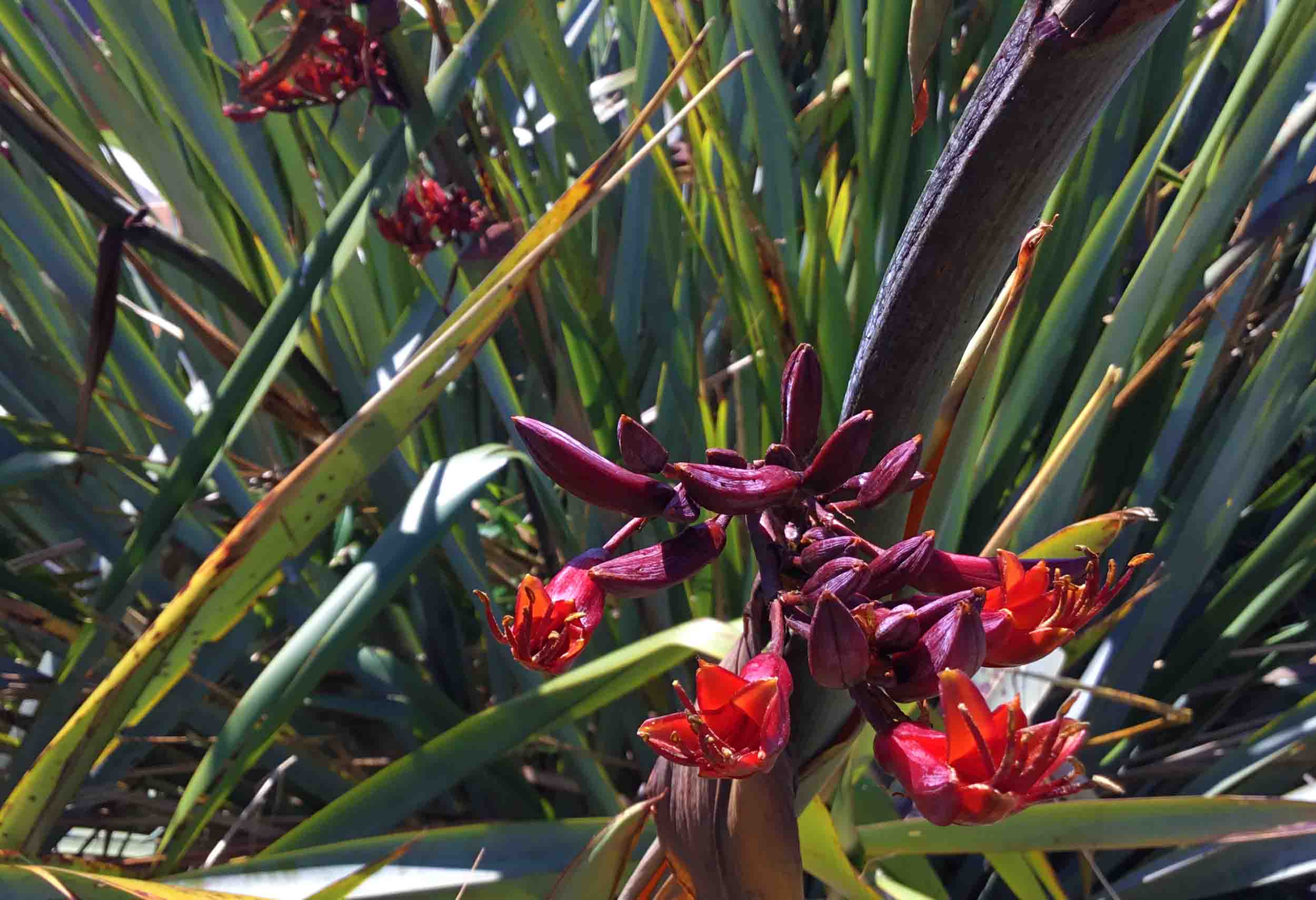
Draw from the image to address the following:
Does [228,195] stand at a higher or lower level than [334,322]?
higher

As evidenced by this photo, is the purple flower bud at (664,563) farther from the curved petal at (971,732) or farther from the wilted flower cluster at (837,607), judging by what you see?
the curved petal at (971,732)

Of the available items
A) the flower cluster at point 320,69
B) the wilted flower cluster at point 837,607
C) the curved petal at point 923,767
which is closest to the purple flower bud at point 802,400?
the wilted flower cluster at point 837,607

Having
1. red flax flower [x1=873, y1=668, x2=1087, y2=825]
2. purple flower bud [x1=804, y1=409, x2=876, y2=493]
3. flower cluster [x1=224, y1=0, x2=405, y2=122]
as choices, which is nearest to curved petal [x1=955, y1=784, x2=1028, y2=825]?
red flax flower [x1=873, y1=668, x2=1087, y2=825]

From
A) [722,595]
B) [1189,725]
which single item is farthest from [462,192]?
[1189,725]

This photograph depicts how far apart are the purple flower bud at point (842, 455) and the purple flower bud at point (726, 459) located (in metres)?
0.02

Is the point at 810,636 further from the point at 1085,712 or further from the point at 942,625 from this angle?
the point at 1085,712

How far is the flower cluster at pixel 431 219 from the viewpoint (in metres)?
1.00

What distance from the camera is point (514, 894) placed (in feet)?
1.98

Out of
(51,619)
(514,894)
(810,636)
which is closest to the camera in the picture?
(810,636)

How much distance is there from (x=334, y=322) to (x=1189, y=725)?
3.43 feet

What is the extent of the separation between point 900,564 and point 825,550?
3 cm

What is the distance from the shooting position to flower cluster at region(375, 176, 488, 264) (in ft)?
3.28

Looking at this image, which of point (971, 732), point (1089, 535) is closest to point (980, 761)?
point (971, 732)

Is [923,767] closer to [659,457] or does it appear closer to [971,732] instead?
[971,732]
